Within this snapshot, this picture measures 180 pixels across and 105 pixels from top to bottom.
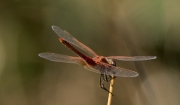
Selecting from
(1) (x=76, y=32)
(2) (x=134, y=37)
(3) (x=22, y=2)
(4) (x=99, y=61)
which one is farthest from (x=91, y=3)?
(4) (x=99, y=61)

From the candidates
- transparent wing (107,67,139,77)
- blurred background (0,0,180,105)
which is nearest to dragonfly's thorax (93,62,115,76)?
transparent wing (107,67,139,77)

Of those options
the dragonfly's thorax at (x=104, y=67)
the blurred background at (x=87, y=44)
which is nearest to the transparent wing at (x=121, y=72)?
the dragonfly's thorax at (x=104, y=67)

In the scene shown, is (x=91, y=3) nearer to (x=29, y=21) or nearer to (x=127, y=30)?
(x=127, y=30)

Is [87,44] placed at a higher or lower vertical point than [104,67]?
higher

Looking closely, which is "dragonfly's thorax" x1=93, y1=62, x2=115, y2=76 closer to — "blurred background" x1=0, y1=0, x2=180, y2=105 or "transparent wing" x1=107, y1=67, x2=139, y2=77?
"transparent wing" x1=107, y1=67, x2=139, y2=77

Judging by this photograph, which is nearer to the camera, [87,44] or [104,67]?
[104,67]

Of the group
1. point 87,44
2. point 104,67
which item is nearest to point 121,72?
point 104,67

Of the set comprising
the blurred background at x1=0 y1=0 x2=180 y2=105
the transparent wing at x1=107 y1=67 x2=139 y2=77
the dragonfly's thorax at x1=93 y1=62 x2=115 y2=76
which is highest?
the blurred background at x1=0 y1=0 x2=180 y2=105

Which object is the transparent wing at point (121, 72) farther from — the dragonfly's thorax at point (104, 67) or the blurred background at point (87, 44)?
the blurred background at point (87, 44)

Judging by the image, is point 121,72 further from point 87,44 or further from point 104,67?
point 87,44
